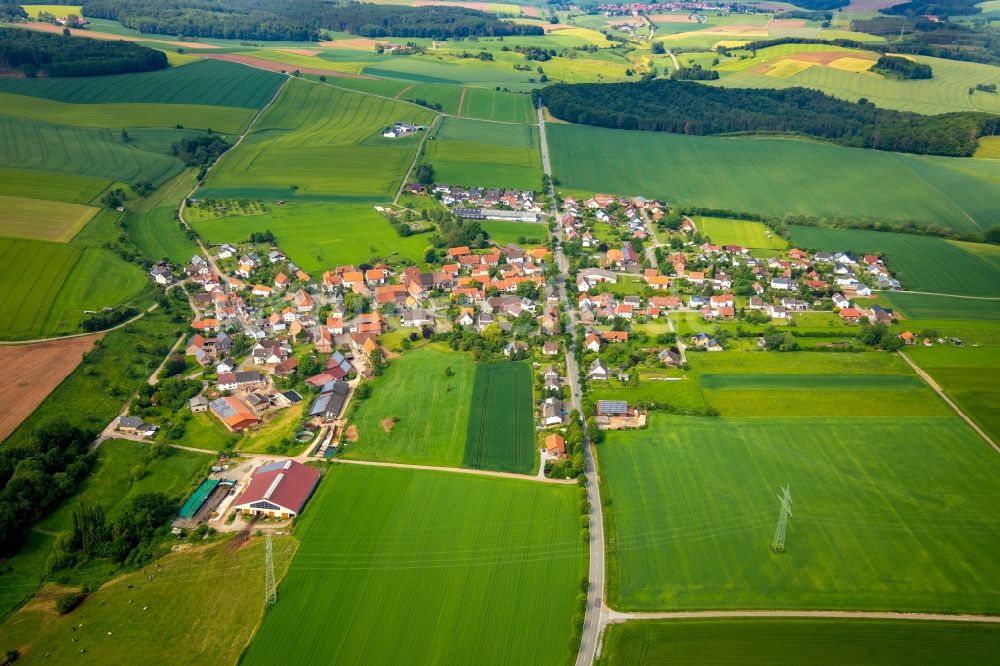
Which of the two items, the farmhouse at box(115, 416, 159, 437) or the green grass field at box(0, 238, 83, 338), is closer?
the farmhouse at box(115, 416, 159, 437)

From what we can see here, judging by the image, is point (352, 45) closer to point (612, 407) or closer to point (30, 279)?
point (30, 279)

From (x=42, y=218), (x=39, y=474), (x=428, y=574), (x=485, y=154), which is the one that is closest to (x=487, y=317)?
(x=428, y=574)

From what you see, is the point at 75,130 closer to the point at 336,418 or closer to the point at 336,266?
the point at 336,266

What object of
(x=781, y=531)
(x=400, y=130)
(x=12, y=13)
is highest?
(x=12, y=13)

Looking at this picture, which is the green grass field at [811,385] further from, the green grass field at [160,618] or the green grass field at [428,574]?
the green grass field at [160,618]

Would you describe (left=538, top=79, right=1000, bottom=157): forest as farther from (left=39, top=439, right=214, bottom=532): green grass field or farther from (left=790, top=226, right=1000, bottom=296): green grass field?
(left=39, top=439, right=214, bottom=532): green grass field

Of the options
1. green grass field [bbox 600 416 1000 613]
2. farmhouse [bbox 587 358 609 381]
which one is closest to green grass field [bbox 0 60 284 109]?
farmhouse [bbox 587 358 609 381]

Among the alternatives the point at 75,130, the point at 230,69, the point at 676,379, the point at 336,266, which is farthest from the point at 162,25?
the point at 676,379
